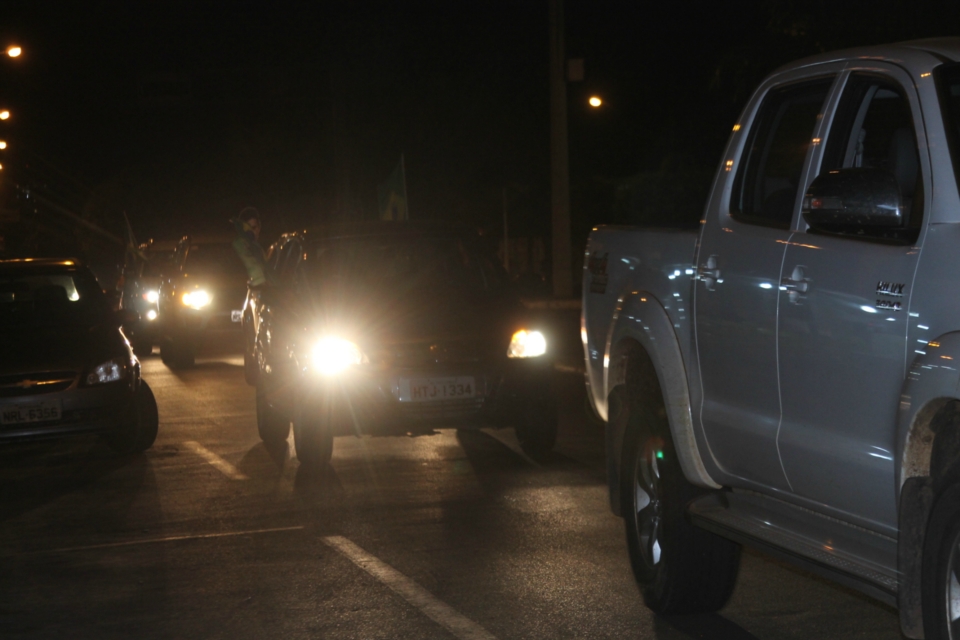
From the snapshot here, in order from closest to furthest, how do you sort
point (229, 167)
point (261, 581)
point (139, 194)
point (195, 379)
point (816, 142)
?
1. point (816, 142)
2. point (261, 581)
3. point (195, 379)
4. point (229, 167)
5. point (139, 194)

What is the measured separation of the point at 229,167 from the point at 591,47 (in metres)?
27.1

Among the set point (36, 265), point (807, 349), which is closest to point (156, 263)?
point (36, 265)

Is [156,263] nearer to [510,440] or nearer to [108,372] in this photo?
[108,372]

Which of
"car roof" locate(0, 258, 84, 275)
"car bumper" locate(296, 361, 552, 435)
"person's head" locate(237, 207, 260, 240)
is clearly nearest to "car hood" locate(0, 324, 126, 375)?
"car roof" locate(0, 258, 84, 275)

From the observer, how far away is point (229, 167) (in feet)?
211

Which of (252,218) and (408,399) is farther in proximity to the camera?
(252,218)

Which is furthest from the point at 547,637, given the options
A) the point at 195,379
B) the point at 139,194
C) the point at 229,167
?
the point at 139,194

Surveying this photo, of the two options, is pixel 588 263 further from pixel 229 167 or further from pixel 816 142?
pixel 229 167

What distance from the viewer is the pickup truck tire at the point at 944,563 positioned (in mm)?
3619

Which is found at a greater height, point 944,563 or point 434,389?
point 434,389

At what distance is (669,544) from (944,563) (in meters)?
1.89

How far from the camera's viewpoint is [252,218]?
43.6 ft

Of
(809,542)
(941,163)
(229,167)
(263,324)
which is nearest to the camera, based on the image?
(941,163)

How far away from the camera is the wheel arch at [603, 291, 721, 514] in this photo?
212 inches
